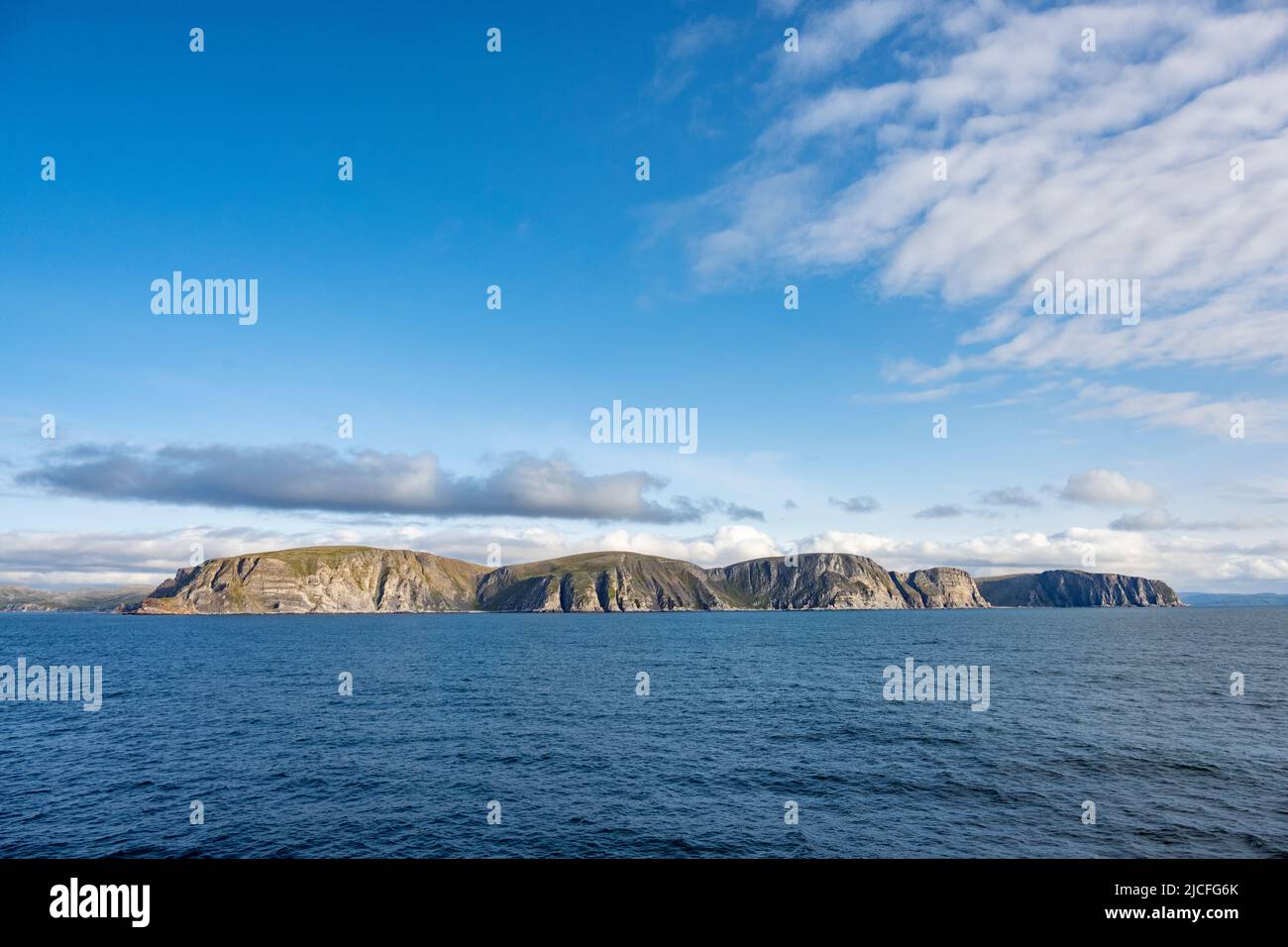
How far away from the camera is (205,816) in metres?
43.0

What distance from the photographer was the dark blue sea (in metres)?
39.2

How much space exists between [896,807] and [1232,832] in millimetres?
19842

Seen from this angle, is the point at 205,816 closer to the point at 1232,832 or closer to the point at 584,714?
the point at 584,714

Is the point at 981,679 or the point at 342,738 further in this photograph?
the point at 981,679

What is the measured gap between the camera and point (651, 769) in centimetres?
5347

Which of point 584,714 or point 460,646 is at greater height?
point 584,714

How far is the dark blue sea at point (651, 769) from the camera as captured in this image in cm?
3922

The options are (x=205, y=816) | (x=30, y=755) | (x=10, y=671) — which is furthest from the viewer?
(x=10, y=671)
